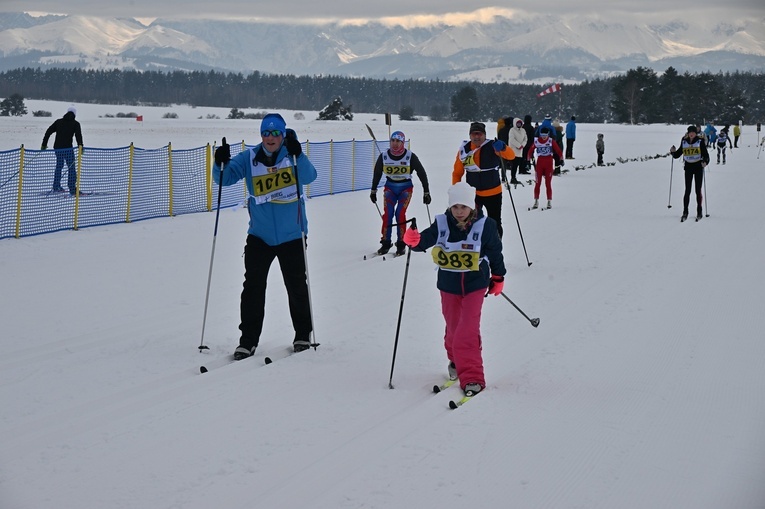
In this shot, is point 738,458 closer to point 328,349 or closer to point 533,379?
point 533,379

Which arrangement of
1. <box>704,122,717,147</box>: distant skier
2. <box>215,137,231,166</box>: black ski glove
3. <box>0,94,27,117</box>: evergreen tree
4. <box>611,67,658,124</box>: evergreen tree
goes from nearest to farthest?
1. <box>215,137,231,166</box>: black ski glove
2. <box>704,122,717,147</box>: distant skier
3. <box>0,94,27,117</box>: evergreen tree
4. <box>611,67,658,124</box>: evergreen tree

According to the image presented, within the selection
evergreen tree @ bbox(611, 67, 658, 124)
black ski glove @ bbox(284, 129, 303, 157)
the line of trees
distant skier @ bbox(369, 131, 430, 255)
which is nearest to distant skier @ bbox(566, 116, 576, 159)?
distant skier @ bbox(369, 131, 430, 255)

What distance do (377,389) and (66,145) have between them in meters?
13.8

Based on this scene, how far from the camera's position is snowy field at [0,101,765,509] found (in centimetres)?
482

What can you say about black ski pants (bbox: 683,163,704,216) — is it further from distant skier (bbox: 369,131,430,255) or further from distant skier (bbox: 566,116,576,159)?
distant skier (bbox: 566,116,576,159)

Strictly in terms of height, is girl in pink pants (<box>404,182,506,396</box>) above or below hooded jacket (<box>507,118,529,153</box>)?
below

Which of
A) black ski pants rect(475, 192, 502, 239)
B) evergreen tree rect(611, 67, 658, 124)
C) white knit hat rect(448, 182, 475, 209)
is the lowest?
black ski pants rect(475, 192, 502, 239)

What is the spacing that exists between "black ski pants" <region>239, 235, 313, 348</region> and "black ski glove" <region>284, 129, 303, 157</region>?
0.78 meters

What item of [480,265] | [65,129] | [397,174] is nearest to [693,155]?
[397,174]

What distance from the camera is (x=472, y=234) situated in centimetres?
639

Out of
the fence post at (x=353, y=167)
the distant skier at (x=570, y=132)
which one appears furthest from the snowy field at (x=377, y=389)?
the distant skier at (x=570, y=132)

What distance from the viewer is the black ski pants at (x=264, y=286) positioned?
24.8 feet

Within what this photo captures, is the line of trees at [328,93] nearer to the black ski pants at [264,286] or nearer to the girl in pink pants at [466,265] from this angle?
the black ski pants at [264,286]

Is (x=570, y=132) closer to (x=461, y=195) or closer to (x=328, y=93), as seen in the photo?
(x=461, y=195)
